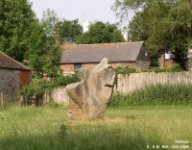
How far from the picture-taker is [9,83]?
4016 centimetres

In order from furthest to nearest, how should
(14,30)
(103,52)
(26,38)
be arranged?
1. (103,52)
2. (26,38)
3. (14,30)

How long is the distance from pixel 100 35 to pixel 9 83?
53.6 metres

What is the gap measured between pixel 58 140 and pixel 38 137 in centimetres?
91

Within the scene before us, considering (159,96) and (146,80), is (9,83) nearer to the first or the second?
(146,80)

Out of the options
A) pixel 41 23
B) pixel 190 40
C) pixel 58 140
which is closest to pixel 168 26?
pixel 190 40

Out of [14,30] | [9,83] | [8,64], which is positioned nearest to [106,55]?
[14,30]

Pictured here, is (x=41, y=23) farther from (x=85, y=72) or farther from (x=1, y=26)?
(x=85, y=72)

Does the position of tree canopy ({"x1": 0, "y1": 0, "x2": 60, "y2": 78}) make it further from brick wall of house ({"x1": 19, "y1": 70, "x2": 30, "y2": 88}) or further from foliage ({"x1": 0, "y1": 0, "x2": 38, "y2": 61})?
brick wall of house ({"x1": 19, "y1": 70, "x2": 30, "y2": 88})

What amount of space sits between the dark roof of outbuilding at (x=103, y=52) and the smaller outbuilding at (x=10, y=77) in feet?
96.5

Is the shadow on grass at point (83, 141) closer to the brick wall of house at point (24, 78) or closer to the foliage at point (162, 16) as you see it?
the foliage at point (162, 16)

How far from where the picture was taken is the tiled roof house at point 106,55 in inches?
2778

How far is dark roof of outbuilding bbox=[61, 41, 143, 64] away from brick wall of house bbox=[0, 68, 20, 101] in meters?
30.6

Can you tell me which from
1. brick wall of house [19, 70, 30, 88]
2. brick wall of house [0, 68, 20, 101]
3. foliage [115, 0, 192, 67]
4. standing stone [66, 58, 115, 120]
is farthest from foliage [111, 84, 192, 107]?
standing stone [66, 58, 115, 120]

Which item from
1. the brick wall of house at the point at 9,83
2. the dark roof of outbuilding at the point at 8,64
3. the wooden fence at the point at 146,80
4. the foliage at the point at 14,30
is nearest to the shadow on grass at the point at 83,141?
the wooden fence at the point at 146,80
